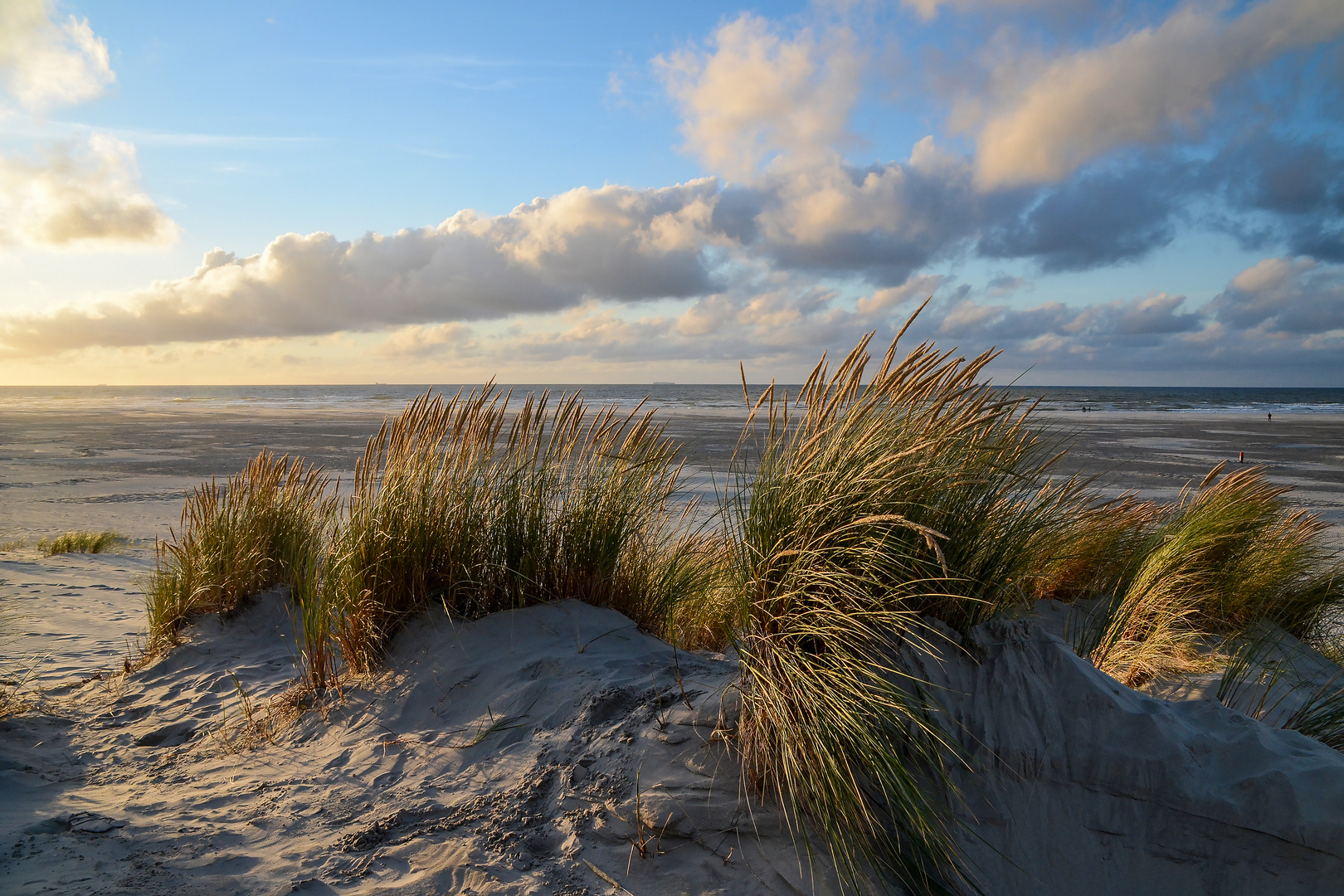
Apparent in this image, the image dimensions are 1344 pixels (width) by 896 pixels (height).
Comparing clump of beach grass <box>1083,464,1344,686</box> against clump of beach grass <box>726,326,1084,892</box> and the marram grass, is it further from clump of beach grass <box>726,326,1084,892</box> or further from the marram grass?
clump of beach grass <box>726,326,1084,892</box>

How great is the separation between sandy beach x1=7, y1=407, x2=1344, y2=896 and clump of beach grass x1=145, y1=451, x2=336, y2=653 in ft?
1.20

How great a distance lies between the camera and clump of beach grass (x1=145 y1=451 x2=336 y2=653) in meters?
5.38

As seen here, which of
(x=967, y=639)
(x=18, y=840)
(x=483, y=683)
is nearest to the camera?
(x=18, y=840)

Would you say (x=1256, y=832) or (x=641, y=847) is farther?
(x=1256, y=832)

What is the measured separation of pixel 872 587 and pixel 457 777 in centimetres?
198

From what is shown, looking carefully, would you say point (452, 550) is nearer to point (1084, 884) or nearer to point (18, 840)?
point (18, 840)

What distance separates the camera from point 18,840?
2.68 meters

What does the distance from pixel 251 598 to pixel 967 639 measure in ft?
17.1

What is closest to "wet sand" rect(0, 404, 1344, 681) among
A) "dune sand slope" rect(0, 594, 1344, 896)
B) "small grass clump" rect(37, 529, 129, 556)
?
"small grass clump" rect(37, 529, 129, 556)

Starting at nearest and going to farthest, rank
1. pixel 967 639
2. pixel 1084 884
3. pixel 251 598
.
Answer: pixel 1084 884 → pixel 967 639 → pixel 251 598

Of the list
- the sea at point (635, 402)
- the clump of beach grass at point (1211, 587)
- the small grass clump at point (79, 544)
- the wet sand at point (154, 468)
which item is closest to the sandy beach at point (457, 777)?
the wet sand at point (154, 468)

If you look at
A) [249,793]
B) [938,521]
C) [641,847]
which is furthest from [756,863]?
[249,793]

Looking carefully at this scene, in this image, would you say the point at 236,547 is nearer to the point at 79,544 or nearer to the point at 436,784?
the point at 436,784

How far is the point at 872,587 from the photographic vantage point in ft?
9.41
